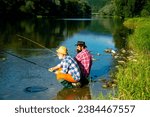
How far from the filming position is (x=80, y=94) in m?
13.5

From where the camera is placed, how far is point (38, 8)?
113 m

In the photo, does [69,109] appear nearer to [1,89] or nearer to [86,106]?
[86,106]

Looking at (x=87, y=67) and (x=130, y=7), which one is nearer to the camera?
(x=87, y=67)

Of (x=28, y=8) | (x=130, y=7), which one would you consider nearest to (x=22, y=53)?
(x=130, y=7)

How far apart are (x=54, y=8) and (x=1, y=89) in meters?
118

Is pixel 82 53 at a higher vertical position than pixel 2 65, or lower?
higher

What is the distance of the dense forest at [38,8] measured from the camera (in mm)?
87137

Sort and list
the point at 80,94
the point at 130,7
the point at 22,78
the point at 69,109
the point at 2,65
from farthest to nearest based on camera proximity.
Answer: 1. the point at 130,7
2. the point at 2,65
3. the point at 22,78
4. the point at 80,94
5. the point at 69,109

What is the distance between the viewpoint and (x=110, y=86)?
47.2ft

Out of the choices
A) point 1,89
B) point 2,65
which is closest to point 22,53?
point 2,65

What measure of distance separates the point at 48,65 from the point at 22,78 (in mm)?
3259

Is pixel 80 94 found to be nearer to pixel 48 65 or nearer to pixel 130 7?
pixel 48 65

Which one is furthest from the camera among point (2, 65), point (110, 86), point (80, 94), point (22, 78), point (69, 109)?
point (2, 65)

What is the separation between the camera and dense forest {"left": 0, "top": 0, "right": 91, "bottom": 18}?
286 feet
